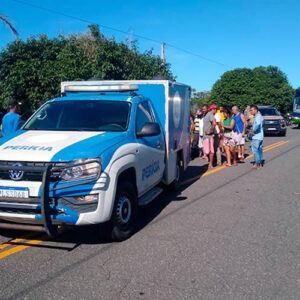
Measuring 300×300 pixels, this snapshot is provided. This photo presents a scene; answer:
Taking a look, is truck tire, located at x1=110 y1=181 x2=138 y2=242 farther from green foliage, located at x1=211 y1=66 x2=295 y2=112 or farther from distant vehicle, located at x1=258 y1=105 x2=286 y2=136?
green foliage, located at x1=211 y1=66 x2=295 y2=112

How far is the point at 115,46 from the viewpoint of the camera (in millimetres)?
16094

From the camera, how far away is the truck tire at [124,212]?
4660mm

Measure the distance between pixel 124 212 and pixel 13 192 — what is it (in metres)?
1.48

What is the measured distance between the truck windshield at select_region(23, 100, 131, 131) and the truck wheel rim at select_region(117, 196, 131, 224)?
103 centimetres

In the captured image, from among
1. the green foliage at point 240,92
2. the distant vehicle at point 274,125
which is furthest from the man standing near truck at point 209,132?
the green foliage at point 240,92

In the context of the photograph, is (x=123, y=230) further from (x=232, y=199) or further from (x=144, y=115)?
(x=232, y=199)

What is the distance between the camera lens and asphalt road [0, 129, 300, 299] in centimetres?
351

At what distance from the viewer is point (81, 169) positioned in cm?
416

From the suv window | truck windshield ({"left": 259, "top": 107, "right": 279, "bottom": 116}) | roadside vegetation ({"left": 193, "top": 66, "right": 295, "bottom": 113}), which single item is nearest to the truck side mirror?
the suv window

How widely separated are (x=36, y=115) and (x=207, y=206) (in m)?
3.32

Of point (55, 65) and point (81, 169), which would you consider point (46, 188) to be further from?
point (55, 65)

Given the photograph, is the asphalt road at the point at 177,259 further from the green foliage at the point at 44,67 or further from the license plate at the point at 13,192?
the green foliage at the point at 44,67

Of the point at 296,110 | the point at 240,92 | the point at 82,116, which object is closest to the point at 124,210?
the point at 82,116

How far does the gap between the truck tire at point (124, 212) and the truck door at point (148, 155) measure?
0.32m
